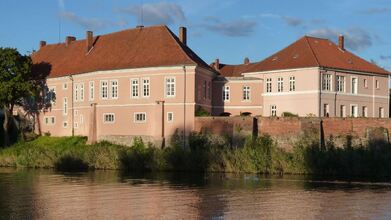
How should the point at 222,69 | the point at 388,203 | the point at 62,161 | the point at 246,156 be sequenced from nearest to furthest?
the point at 388,203, the point at 246,156, the point at 62,161, the point at 222,69

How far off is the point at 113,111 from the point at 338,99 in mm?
18172

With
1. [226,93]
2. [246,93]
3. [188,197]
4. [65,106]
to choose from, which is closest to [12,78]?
[65,106]

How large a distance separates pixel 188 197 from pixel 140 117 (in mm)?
22212

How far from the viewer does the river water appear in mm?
27297

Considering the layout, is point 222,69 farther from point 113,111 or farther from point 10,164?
point 10,164

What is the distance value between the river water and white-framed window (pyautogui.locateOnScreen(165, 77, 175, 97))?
371 inches

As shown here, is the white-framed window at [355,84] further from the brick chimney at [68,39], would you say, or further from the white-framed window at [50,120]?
the brick chimney at [68,39]

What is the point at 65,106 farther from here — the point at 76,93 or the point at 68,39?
the point at 68,39

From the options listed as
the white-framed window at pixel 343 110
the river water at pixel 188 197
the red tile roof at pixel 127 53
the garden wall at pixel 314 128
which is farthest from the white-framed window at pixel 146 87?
the white-framed window at pixel 343 110

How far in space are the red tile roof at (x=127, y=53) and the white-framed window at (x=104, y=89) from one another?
1180mm

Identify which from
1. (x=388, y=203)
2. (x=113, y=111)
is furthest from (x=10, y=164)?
(x=388, y=203)

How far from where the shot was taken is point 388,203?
30578 millimetres

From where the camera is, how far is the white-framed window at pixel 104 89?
5638 centimetres

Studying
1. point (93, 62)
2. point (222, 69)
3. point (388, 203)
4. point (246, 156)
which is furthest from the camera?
point (222, 69)
